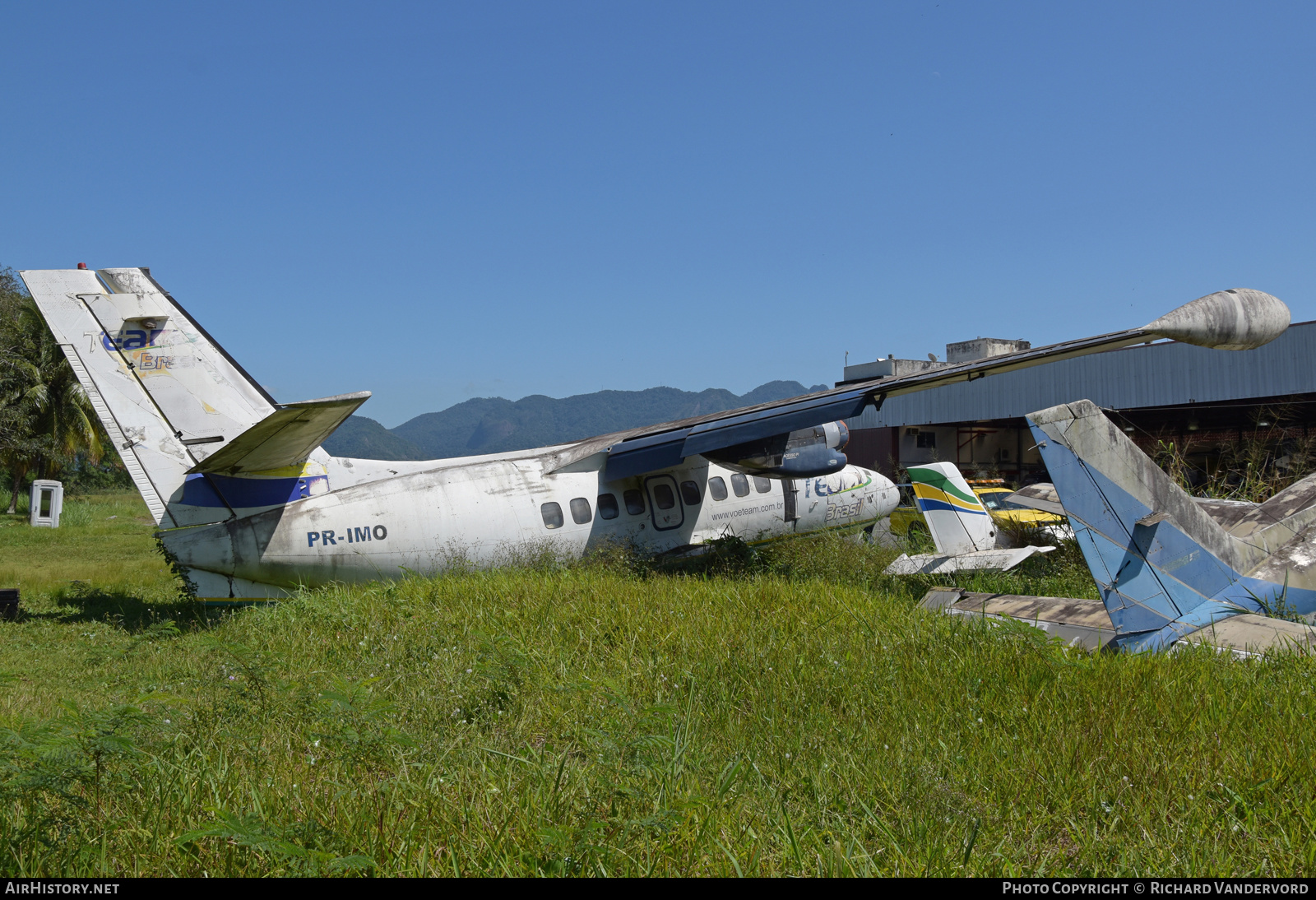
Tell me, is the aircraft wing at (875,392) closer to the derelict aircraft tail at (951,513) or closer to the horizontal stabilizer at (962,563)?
the derelict aircraft tail at (951,513)

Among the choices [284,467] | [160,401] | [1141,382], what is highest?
[1141,382]

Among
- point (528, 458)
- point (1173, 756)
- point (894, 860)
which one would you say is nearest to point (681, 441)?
point (528, 458)

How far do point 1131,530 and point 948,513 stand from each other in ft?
19.6

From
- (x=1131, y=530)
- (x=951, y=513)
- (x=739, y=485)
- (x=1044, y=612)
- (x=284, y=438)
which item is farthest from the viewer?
(x=739, y=485)

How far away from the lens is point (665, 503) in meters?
13.7

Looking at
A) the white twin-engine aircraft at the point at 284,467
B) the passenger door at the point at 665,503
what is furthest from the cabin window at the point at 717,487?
the white twin-engine aircraft at the point at 284,467

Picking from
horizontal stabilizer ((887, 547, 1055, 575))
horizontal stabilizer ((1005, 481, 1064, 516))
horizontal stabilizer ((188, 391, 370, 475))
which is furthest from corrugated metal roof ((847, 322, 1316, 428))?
horizontal stabilizer ((188, 391, 370, 475))

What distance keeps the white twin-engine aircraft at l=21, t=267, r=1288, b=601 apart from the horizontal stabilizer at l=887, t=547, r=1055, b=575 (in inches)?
103

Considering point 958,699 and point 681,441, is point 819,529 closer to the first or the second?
point 681,441

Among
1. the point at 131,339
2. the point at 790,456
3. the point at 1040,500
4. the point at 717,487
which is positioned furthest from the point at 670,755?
the point at 131,339

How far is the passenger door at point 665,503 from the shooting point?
13.6 m

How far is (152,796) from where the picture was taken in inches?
148

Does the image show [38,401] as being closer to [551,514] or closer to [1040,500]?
[551,514]

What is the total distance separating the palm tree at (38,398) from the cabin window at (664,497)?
3203 cm
